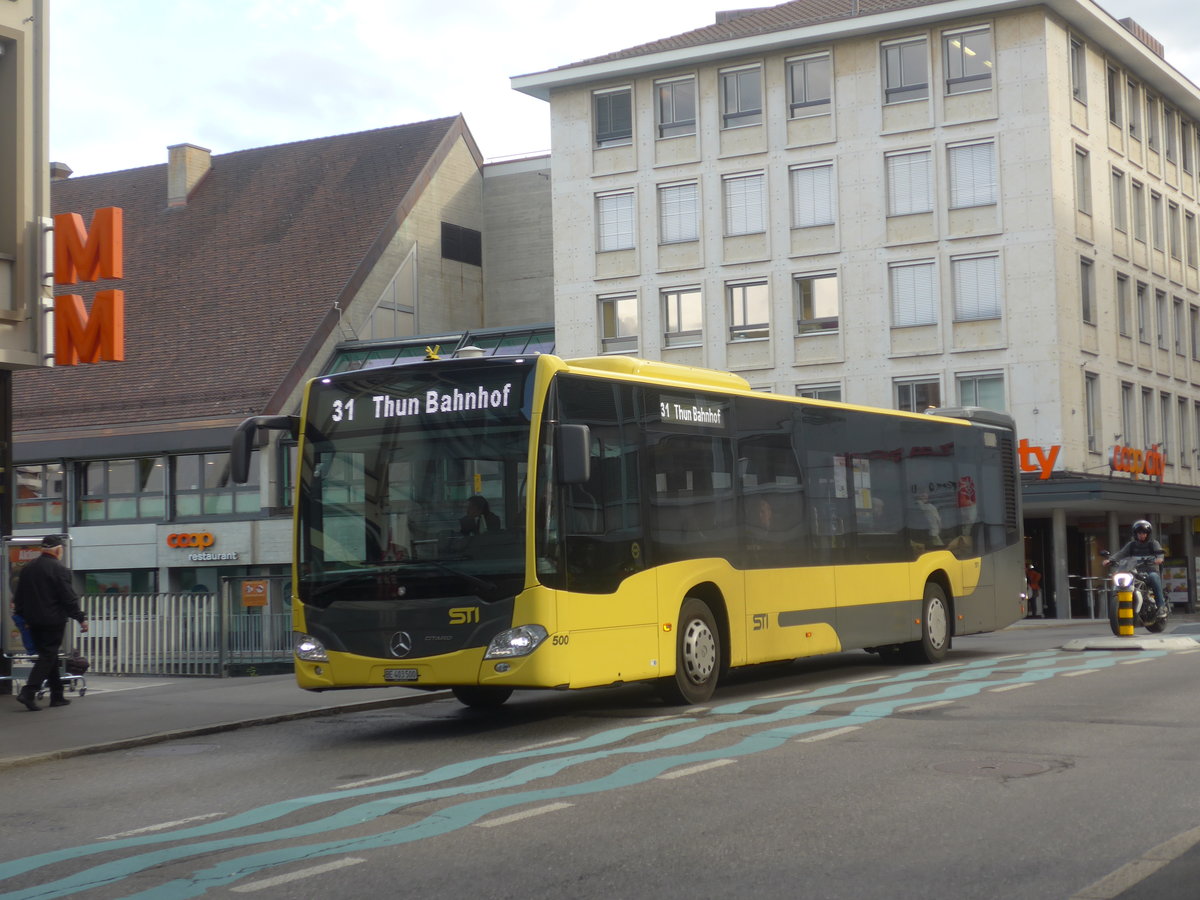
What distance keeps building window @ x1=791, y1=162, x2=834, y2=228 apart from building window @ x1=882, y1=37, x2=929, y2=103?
9.06ft

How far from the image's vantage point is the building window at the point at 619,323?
50.7 meters

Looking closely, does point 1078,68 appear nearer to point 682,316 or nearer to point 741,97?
point 741,97

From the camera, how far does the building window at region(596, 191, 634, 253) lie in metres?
50.8

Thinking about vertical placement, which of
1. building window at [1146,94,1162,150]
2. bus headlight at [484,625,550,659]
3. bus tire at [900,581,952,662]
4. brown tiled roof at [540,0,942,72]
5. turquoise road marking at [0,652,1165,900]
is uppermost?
brown tiled roof at [540,0,942,72]

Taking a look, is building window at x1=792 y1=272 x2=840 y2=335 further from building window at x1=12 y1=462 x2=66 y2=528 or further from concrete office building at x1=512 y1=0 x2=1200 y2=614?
building window at x1=12 y1=462 x2=66 y2=528

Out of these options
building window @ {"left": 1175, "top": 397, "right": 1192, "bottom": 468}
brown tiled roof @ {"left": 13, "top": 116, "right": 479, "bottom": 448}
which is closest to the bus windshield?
brown tiled roof @ {"left": 13, "top": 116, "right": 479, "bottom": 448}

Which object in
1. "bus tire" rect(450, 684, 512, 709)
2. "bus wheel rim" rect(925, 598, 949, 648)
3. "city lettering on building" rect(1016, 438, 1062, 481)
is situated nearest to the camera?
"bus tire" rect(450, 684, 512, 709)

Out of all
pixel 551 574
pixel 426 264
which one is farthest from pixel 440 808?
pixel 426 264

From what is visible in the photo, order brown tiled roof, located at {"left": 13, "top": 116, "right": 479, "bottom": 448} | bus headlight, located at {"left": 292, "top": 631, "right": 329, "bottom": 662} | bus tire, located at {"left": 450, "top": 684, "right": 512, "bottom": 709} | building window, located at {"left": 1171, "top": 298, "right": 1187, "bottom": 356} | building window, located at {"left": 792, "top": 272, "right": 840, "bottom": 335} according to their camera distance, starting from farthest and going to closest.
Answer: building window, located at {"left": 1171, "top": 298, "right": 1187, "bottom": 356}, brown tiled roof, located at {"left": 13, "top": 116, "right": 479, "bottom": 448}, building window, located at {"left": 792, "top": 272, "right": 840, "bottom": 335}, bus tire, located at {"left": 450, "top": 684, "right": 512, "bottom": 709}, bus headlight, located at {"left": 292, "top": 631, "right": 329, "bottom": 662}

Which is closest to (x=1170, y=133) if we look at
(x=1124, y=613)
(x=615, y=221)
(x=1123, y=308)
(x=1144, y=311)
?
(x=1144, y=311)

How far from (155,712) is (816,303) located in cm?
3444

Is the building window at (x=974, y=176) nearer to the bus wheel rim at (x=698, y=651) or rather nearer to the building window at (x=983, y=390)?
the building window at (x=983, y=390)

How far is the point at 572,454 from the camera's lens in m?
12.8

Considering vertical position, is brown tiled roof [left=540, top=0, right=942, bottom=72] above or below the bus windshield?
above
